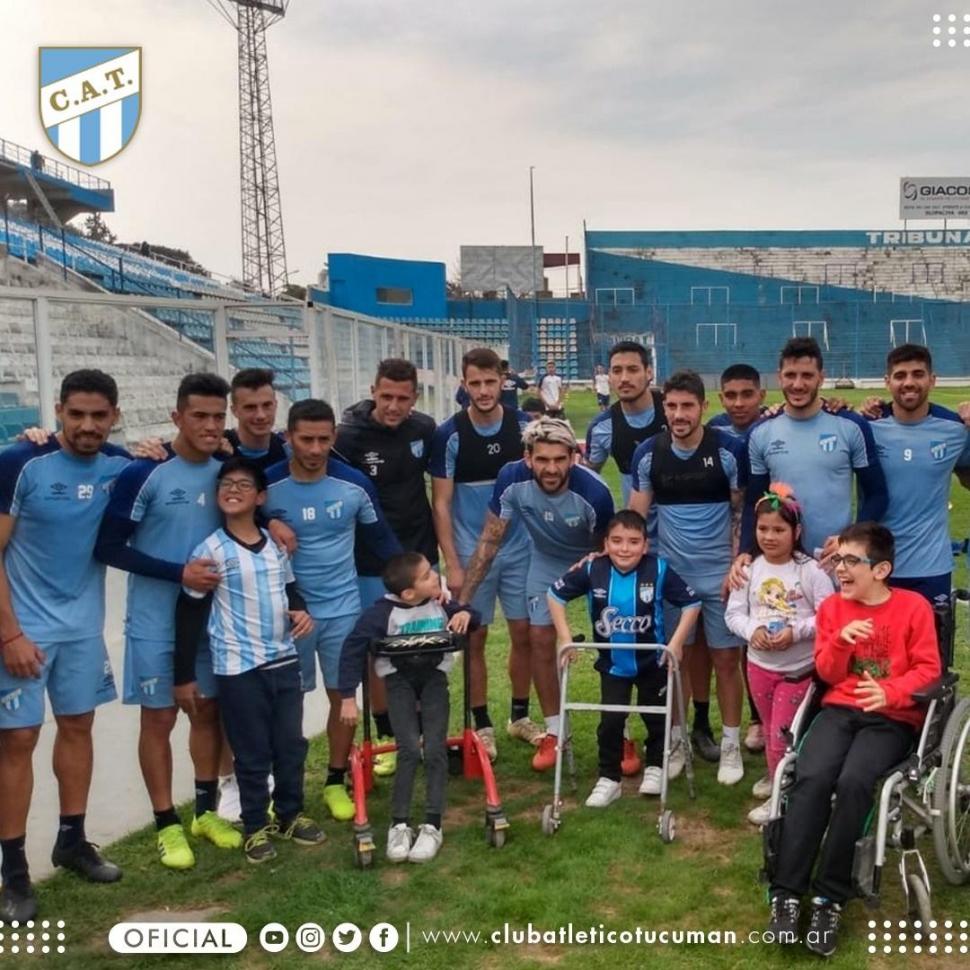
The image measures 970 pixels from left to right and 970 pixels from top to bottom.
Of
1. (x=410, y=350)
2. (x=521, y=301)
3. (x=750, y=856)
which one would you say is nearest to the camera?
(x=750, y=856)

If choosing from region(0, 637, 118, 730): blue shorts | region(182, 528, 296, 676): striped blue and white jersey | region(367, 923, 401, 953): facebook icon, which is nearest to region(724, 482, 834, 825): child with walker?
region(367, 923, 401, 953): facebook icon

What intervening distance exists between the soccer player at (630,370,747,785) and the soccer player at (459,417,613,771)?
28 centimetres

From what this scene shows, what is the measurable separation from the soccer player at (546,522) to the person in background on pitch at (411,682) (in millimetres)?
673

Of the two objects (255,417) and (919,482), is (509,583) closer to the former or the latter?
(255,417)

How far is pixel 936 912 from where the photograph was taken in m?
3.60

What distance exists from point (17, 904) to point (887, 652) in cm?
324

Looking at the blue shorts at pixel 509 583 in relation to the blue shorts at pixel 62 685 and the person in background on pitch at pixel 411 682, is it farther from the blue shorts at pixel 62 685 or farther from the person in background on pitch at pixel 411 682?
the blue shorts at pixel 62 685

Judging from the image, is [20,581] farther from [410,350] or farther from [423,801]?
→ [410,350]

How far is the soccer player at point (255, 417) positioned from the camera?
4.59 meters

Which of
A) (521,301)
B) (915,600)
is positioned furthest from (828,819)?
(521,301)

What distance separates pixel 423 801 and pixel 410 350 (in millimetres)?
14791

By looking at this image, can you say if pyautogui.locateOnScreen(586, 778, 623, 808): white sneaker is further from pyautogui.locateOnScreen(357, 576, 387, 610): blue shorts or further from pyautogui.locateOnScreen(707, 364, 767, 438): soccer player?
pyautogui.locateOnScreen(707, 364, 767, 438): soccer player

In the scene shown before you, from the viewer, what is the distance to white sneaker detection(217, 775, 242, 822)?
4.61m

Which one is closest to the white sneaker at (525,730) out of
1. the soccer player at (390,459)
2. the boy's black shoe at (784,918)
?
the soccer player at (390,459)
